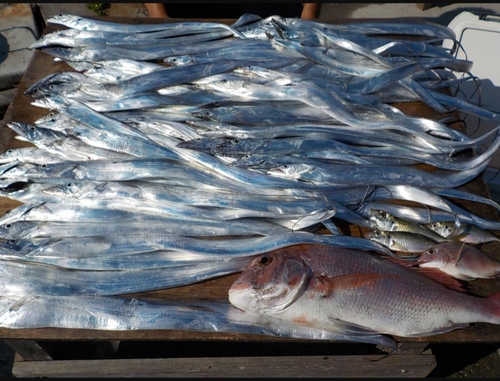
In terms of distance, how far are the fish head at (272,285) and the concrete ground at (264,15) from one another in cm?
194

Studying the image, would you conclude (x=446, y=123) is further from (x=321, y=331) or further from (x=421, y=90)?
(x=321, y=331)

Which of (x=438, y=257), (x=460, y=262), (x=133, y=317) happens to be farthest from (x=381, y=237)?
(x=133, y=317)

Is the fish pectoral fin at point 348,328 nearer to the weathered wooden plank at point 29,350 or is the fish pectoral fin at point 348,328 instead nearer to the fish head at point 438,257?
the fish head at point 438,257

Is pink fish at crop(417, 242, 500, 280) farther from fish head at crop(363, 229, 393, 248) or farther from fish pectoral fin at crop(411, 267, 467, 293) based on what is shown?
fish head at crop(363, 229, 393, 248)

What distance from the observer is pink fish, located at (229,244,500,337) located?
2109 mm

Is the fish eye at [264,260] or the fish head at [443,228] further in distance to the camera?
the fish head at [443,228]

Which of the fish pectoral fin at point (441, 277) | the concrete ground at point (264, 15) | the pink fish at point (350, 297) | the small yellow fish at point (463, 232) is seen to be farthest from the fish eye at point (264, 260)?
the concrete ground at point (264, 15)

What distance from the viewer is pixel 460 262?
2314mm

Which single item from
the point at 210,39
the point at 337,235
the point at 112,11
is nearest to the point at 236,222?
the point at 337,235

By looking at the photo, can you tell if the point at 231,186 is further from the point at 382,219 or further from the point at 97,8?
the point at 97,8

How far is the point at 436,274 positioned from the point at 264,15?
388cm

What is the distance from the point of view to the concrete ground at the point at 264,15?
3215 mm

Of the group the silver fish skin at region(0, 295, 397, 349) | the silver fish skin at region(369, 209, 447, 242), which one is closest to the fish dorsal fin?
the silver fish skin at region(369, 209, 447, 242)

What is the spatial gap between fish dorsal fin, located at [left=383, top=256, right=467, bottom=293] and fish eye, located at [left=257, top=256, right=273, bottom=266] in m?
0.74
